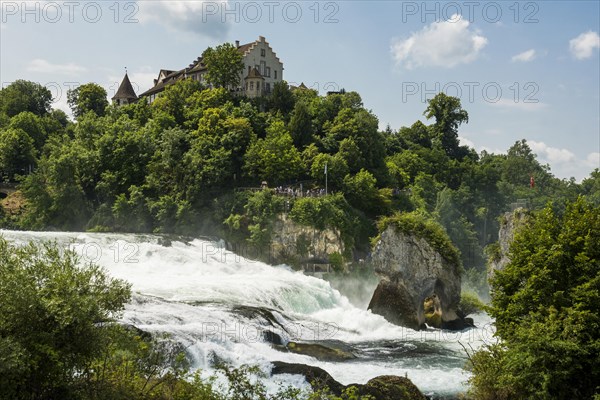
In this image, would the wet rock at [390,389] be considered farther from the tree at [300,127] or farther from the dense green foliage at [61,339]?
the tree at [300,127]

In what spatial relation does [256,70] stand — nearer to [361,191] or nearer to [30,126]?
[361,191]

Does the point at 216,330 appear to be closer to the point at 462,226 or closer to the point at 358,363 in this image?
the point at 358,363

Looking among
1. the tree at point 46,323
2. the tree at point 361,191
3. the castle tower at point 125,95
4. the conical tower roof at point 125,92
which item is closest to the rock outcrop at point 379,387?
the tree at point 46,323

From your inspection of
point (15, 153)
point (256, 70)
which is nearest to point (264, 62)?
point (256, 70)

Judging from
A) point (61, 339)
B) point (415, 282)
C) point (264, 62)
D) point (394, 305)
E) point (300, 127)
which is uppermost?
point (264, 62)

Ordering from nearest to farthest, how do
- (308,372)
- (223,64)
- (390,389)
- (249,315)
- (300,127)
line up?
1. (390,389)
2. (308,372)
3. (249,315)
4. (300,127)
5. (223,64)

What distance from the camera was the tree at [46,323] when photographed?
12.2m

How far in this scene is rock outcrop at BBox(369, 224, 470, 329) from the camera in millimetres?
34906

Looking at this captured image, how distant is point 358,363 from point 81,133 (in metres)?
45.1

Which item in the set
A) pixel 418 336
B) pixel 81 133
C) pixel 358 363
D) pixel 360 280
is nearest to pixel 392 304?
pixel 418 336

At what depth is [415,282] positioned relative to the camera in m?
35.3

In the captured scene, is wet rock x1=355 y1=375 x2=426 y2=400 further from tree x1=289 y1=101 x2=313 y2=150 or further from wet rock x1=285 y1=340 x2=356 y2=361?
tree x1=289 y1=101 x2=313 y2=150

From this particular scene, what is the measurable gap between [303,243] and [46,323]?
33.5 meters

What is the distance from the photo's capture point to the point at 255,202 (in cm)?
4731
